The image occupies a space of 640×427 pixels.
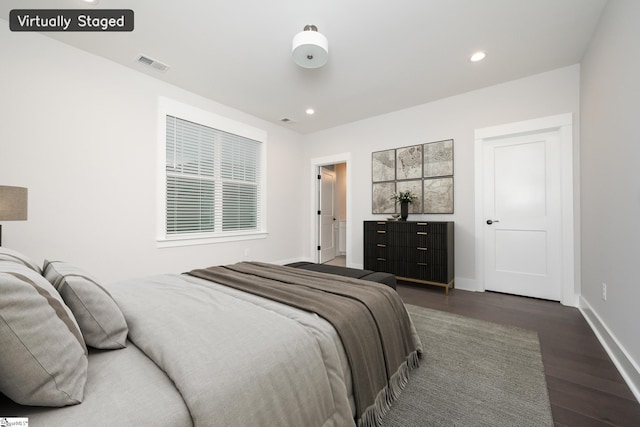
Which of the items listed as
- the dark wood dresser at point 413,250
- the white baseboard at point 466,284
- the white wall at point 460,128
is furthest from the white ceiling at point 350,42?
the white baseboard at point 466,284

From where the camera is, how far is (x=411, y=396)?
1.44m

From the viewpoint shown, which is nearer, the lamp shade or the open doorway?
the lamp shade

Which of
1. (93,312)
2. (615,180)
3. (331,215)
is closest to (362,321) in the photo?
(93,312)

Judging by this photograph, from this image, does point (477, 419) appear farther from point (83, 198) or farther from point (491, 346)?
point (83, 198)

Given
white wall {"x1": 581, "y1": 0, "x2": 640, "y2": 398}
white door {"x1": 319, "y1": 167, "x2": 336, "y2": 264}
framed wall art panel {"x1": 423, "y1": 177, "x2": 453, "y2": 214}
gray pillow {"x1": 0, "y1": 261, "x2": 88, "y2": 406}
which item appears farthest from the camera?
white door {"x1": 319, "y1": 167, "x2": 336, "y2": 264}

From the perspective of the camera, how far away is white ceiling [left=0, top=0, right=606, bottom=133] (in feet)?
6.98

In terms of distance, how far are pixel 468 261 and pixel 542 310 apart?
36.4 inches

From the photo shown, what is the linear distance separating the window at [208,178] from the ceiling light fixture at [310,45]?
6.74 ft

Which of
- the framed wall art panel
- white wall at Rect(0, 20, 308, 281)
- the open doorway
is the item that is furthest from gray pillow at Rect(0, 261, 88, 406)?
the open doorway

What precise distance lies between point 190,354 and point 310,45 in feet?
7.91

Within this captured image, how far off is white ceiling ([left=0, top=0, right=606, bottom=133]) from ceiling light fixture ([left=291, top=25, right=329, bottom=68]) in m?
0.13

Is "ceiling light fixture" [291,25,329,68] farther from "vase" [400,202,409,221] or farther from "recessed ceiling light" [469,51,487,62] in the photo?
"vase" [400,202,409,221]

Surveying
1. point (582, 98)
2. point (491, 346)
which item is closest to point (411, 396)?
point (491, 346)

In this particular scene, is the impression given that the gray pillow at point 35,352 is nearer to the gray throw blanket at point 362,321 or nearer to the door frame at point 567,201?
the gray throw blanket at point 362,321
